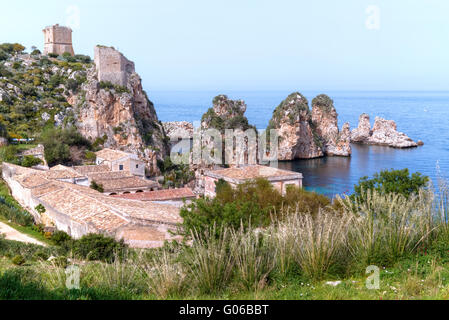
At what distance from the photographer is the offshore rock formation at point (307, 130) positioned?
7338 centimetres

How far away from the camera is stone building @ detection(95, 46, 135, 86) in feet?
151

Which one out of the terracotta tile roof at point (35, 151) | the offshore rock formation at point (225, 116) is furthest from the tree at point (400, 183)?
the offshore rock formation at point (225, 116)

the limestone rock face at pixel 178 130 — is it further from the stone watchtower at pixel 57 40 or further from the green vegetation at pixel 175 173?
the green vegetation at pixel 175 173

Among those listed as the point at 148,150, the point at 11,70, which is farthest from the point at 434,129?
the point at 11,70

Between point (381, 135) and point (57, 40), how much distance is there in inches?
2455

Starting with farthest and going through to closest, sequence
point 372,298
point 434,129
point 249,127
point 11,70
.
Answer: point 434,129 → point 249,127 → point 11,70 → point 372,298

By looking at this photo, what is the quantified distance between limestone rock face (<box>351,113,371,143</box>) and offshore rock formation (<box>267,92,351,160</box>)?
42.8 ft

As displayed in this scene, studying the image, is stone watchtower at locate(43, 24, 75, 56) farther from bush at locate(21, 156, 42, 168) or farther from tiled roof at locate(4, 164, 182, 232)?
tiled roof at locate(4, 164, 182, 232)

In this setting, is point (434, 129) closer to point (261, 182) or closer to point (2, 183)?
point (261, 182)

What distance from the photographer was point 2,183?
89.9 feet

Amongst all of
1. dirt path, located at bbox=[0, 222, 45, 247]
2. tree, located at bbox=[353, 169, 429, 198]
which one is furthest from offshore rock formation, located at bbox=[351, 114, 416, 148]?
dirt path, located at bbox=[0, 222, 45, 247]

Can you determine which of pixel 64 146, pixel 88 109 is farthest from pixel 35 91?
pixel 64 146
